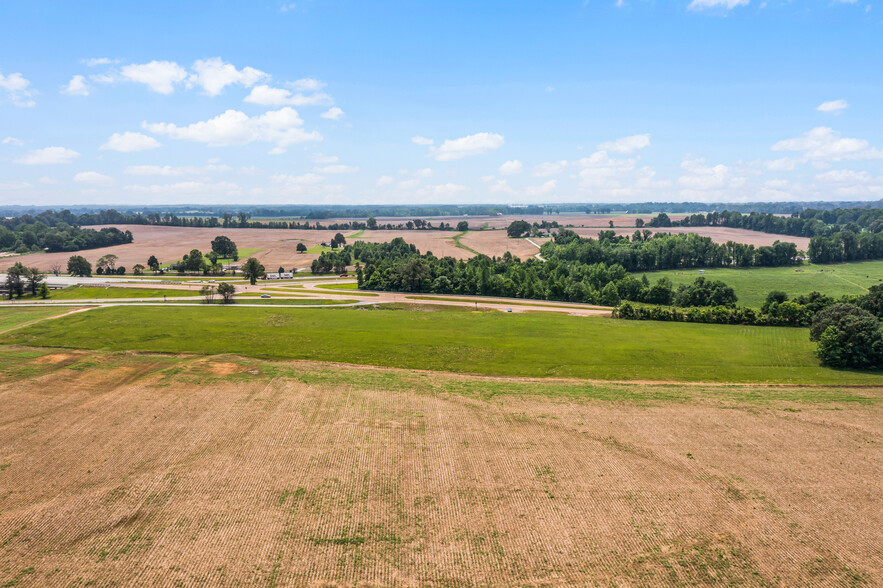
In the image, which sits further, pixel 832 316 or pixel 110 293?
pixel 110 293

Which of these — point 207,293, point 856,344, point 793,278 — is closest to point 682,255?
point 793,278

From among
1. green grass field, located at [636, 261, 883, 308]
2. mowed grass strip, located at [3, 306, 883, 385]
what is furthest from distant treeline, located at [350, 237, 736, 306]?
mowed grass strip, located at [3, 306, 883, 385]

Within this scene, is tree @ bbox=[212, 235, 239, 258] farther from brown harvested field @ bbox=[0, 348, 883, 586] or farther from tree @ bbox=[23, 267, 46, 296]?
brown harvested field @ bbox=[0, 348, 883, 586]

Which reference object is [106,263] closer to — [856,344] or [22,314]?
[22,314]

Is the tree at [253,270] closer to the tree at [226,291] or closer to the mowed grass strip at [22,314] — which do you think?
the tree at [226,291]

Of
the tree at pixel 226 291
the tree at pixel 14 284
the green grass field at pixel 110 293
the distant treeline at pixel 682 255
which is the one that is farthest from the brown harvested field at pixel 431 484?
the distant treeline at pixel 682 255

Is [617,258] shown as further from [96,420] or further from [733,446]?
[96,420]
